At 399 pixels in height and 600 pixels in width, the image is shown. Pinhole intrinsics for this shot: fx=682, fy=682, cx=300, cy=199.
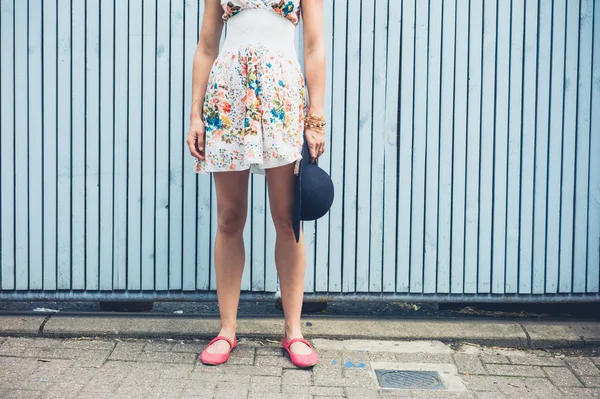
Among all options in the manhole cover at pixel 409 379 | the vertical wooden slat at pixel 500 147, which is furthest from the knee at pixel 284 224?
the vertical wooden slat at pixel 500 147

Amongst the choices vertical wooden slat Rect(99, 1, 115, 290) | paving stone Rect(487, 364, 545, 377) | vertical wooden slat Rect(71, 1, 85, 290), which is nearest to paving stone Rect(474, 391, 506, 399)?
paving stone Rect(487, 364, 545, 377)

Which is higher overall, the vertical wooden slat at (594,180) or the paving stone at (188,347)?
the vertical wooden slat at (594,180)

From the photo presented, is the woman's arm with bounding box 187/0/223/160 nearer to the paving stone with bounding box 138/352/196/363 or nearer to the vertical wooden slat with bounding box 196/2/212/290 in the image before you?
the vertical wooden slat with bounding box 196/2/212/290

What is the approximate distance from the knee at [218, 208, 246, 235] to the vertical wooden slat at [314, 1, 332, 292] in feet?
2.04

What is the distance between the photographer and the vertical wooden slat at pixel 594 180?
3.72 metres

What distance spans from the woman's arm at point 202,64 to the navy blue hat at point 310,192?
484 mm

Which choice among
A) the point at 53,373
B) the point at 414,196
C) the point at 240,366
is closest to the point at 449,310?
the point at 414,196

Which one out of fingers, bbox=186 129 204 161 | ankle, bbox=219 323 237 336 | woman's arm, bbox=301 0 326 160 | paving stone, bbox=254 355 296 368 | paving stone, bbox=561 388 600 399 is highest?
woman's arm, bbox=301 0 326 160

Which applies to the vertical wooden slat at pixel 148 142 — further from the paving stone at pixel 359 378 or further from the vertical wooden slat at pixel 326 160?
the paving stone at pixel 359 378

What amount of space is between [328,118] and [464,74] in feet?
2.57

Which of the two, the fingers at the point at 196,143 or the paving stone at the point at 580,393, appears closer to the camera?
the paving stone at the point at 580,393

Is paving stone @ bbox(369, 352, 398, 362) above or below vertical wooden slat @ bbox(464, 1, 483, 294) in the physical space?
below

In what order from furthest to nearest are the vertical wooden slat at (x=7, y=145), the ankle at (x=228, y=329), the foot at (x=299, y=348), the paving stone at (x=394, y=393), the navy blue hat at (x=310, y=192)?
the vertical wooden slat at (x=7, y=145), the ankle at (x=228, y=329), the foot at (x=299, y=348), the navy blue hat at (x=310, y=192), the paving stone at (x=394, y=393)

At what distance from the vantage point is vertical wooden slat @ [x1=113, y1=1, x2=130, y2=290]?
3.70 meters
